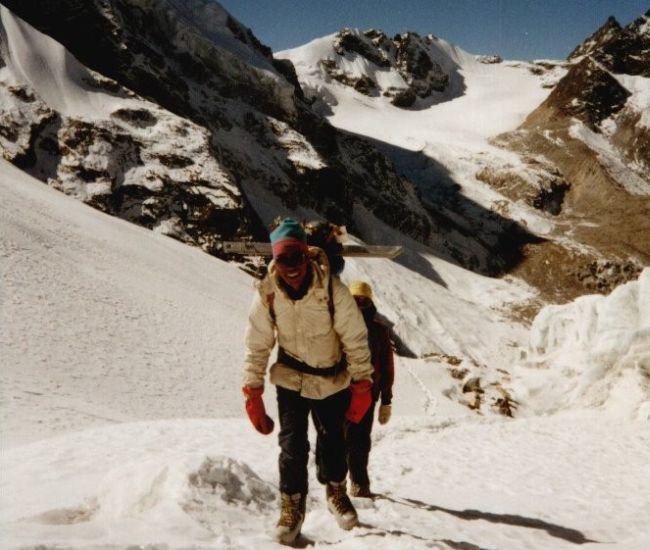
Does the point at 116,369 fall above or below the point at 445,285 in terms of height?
below

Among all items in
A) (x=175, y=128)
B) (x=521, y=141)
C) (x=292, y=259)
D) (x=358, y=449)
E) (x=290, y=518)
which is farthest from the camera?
(x=521, y=141)

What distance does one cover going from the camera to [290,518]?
387 cm

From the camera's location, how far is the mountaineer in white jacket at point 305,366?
3793mm

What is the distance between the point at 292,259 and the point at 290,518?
179 cm

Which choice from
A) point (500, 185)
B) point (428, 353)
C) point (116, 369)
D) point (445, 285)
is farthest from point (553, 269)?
point (116, 369)

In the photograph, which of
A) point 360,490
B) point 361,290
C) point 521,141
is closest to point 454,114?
point 521,141

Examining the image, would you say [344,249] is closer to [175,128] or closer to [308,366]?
[308,366]

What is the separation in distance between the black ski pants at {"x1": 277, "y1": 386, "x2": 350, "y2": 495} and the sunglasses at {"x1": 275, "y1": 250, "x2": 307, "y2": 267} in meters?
1.01

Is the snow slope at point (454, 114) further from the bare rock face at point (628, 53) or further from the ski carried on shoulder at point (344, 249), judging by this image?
the ski carried on shoulder at point (344, 249)

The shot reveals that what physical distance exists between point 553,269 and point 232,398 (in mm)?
35634

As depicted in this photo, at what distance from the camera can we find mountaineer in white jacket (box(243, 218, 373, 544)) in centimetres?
379

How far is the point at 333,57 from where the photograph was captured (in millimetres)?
86000

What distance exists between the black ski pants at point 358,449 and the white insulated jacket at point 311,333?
5.26 feet

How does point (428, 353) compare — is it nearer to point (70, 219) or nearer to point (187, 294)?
point (187, 294)
